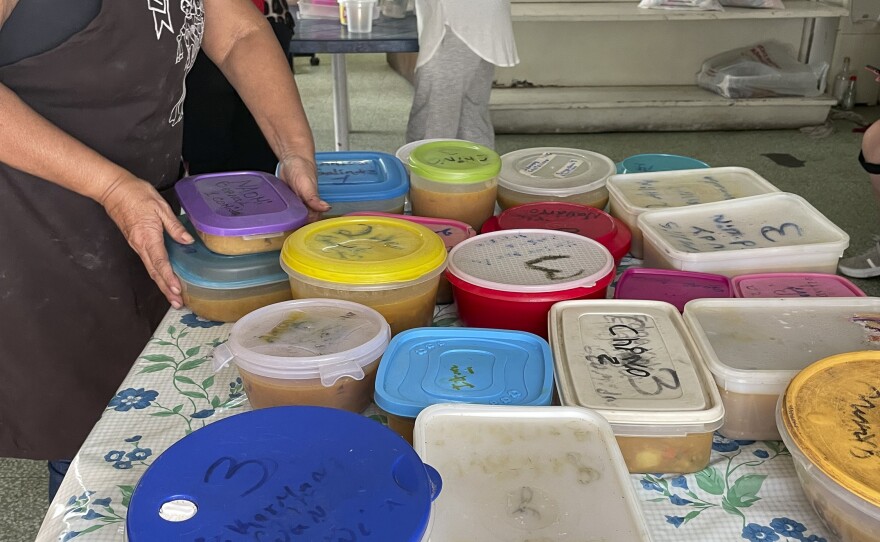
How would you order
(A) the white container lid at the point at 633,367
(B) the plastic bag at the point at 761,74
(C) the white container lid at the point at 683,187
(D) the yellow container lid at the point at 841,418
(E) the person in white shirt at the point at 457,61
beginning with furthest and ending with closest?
(B) the plastic bag at the point at 761,74, (E) the person in white shirt at the point at 457,61, (C) the white container lid at the point at 683,187, (A) the white container lid at the point at 633,367, (D) the yellow container lid at the point at 841,418

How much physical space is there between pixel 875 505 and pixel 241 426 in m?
0.58

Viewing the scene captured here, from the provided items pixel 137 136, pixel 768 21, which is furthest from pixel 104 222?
pixel 768 21

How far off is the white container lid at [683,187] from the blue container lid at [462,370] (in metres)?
0.53

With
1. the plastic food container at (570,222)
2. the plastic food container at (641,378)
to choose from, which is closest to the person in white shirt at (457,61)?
the plastic food container at (570,222)

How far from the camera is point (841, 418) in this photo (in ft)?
2.59

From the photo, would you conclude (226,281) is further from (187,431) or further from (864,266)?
(864,266)

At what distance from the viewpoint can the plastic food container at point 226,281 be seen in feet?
3.84

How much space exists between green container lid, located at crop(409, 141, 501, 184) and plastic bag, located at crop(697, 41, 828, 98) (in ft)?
11.7

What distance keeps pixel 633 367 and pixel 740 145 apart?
3.94 meters

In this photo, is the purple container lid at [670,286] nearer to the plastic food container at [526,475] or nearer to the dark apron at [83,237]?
the plastic food container at [526,475]

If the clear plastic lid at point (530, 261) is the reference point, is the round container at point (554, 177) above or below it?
below

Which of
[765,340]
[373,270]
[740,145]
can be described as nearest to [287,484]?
[373,270]

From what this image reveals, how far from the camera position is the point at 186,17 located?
1.38 metres

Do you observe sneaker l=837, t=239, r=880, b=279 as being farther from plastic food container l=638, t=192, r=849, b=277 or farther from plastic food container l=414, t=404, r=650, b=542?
plastic food container l=414, t=404, r=650, b=542
